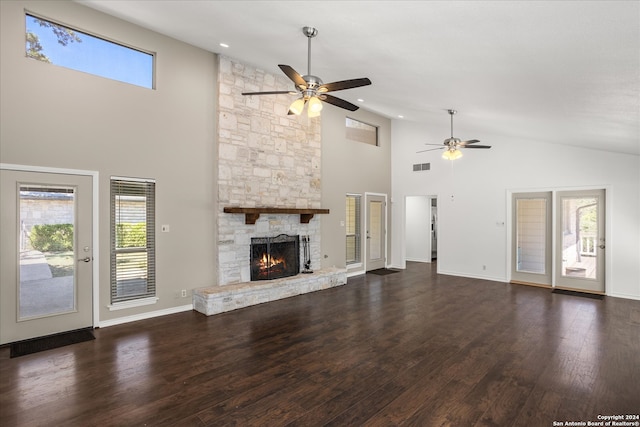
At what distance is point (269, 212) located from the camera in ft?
19.1

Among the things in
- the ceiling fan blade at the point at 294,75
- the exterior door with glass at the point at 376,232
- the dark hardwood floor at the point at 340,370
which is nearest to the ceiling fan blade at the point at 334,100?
the ceiling fan blade at the point at 294,75

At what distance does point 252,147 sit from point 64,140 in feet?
8.81

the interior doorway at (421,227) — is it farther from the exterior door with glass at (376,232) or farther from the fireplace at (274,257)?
the fireplace at (274,257)

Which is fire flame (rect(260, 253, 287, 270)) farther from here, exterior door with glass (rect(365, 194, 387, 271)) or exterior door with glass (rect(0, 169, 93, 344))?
exterior door with glass (rect(365, 194, 387, 271))

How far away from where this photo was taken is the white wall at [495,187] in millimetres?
6062

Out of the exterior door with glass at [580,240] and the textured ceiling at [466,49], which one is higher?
the textured ceiling at [466,49]

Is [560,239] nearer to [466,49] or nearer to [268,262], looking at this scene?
[466,49]

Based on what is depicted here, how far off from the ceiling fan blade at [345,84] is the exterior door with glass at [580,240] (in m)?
5.63

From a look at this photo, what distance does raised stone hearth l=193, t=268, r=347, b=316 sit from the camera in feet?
16.6

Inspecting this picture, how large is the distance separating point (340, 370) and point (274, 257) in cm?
333

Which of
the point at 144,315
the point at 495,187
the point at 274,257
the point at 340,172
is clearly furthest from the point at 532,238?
the point at 144,315

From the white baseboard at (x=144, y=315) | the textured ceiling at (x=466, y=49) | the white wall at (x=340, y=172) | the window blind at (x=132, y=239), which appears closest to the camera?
the textured ceiling at (x=466, y=49)

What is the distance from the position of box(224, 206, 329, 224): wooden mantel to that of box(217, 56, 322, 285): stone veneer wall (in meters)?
0.13

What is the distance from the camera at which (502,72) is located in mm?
3346
